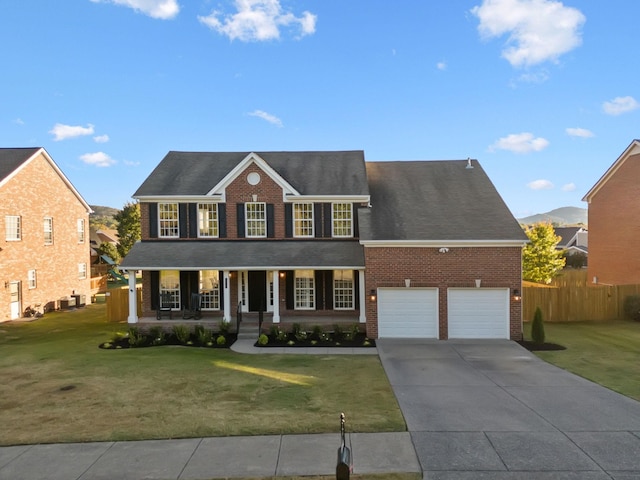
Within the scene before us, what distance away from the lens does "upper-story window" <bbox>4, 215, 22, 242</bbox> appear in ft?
74.8

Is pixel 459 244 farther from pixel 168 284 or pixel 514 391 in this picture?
pixel 168 284

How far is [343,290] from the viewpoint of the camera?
63.6ft

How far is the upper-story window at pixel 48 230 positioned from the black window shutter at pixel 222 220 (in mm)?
14280

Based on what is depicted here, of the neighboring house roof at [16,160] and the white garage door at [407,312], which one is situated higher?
the neighboring house roof at [16,160]

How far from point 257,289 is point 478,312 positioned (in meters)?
10.1

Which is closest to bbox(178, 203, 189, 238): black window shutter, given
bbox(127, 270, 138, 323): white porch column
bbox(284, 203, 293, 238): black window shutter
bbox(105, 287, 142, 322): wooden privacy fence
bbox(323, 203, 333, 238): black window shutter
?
bbox(127, 270, 138, 323): white porch column

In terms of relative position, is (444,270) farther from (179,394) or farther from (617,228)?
(617,228)

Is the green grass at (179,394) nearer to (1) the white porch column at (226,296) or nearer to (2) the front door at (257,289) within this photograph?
(1) the white porch column at (226,296)

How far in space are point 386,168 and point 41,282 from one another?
22.5 meters

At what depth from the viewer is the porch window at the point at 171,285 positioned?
1939 cm

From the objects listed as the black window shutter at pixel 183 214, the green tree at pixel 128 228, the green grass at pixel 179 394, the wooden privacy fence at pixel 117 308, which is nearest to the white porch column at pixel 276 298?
the green grass at pixel 179 394

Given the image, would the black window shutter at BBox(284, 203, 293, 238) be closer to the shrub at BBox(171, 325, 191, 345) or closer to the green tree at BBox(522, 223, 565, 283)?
the shrub at BBox(171, 325, 191, 345)

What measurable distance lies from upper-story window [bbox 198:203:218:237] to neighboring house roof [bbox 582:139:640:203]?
85.3 ft

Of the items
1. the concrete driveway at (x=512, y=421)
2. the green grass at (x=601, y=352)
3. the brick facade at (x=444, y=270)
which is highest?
the brick facade at (x=444, y=270)
